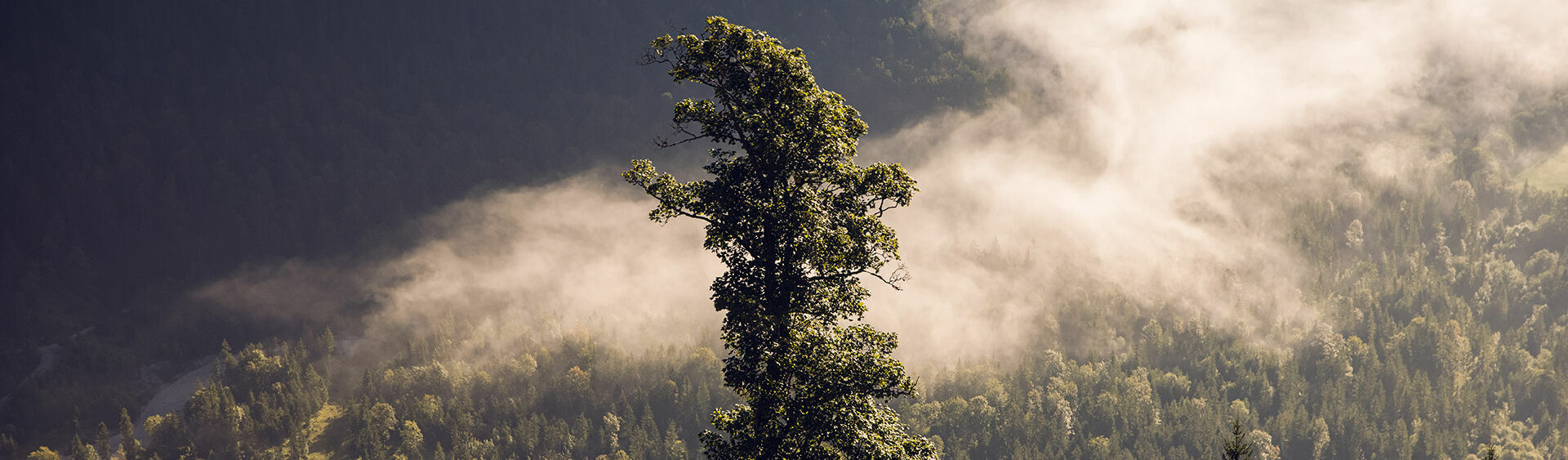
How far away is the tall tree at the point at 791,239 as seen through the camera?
4925 centimetres

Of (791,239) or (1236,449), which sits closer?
(1236,449)

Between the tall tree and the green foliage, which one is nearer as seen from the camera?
the green foliage

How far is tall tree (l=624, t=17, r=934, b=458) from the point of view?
4925 cm

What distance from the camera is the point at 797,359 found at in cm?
4988

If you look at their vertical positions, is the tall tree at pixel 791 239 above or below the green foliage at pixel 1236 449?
above

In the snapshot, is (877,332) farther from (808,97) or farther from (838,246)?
(808,97)

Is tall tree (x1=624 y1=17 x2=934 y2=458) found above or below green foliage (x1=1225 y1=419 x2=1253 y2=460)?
above

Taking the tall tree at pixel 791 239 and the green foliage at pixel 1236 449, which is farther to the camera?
the tall tree at pixel 791 239

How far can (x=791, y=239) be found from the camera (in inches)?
1940

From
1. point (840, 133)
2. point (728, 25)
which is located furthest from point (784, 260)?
point (728, 25)

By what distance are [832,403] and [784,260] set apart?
606 cm

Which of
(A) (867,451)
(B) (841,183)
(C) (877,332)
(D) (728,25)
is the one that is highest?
(D) (728,25)

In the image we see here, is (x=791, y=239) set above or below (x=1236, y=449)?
above

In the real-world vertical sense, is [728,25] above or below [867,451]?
above
